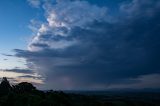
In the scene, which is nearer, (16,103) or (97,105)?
(16,103)

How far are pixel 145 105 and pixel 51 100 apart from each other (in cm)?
→ 12078

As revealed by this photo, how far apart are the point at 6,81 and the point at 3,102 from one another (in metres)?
66.1

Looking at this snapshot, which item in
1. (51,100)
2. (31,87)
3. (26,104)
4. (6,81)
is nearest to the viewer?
(26,104)

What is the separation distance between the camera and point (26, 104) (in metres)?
66.3

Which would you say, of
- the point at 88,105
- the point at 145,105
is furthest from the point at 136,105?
the point at 88,105

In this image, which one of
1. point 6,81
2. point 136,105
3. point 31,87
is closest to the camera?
point 31,87

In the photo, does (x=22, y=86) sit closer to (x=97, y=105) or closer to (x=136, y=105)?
(x=97, y=105)

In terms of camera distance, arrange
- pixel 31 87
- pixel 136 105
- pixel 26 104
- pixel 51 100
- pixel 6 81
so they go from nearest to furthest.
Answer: pixel 26 104
pixel 51 100
pixel 31 87
pixel 6 81
pixel 136 105

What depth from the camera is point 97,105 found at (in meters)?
120

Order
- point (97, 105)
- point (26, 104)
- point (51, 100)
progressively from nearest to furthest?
point (26, 104), point (51, 100), point (97, 105)

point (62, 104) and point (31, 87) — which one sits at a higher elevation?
point (31, 87)

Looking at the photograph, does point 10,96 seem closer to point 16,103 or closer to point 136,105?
point 16,103

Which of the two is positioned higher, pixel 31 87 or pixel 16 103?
pixel 31 87

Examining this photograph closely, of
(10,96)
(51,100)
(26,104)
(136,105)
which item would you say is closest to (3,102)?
(10,96)
